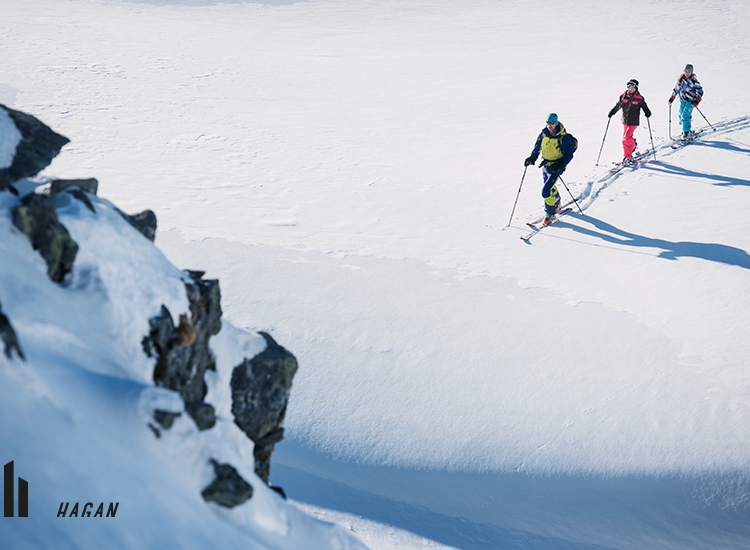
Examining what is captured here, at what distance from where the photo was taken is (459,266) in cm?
1040

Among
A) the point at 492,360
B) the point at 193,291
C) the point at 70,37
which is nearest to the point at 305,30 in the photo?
the point at 70,37

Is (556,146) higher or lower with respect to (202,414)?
higher

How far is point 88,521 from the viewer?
3.21 m

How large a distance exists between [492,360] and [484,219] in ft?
13.6

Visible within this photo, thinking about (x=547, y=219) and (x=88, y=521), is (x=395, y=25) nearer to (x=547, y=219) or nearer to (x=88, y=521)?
(x=547, y=219)

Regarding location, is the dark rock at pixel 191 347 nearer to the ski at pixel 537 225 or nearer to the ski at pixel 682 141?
the ski at pixel 537 225

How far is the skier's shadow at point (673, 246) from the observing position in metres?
10.3

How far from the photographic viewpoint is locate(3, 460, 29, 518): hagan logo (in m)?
3.04

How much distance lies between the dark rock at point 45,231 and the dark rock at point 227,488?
1.51 m

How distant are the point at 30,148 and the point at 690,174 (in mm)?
11762

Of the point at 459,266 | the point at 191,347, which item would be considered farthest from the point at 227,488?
the point at 459,266

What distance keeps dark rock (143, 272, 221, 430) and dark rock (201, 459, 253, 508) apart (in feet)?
1.00

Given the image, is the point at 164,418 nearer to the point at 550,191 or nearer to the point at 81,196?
the point at 81,196

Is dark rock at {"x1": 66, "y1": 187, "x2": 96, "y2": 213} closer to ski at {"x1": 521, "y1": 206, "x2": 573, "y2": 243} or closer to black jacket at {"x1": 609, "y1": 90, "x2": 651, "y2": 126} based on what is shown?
ski at {"x1": 521, "y1": 206, "x2": 573, "y2": 243}
